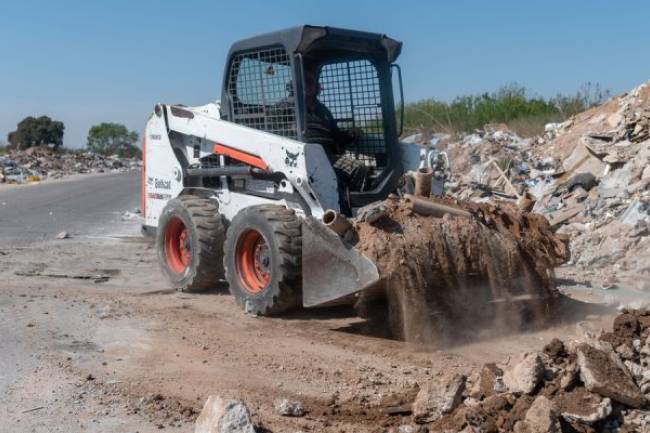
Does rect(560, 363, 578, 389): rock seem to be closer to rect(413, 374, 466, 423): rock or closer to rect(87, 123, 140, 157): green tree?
rect(413, 374, 466, 423): rock

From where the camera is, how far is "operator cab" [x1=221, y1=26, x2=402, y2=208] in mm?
7730

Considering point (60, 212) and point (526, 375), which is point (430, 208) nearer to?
point (526, 375)

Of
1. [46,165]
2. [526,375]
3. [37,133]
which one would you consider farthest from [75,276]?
[37,133]

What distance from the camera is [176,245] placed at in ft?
29.7

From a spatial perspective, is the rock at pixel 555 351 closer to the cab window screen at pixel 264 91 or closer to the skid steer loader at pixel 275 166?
the skid steer loader at pixel 275 166

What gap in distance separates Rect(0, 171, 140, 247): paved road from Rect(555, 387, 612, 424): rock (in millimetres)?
9318

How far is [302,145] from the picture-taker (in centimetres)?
714

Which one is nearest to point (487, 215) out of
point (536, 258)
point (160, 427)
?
point (536, 258)

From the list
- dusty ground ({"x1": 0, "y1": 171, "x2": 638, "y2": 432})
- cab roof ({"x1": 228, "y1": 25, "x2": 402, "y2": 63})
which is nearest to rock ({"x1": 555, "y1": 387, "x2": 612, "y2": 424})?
dusty ground ({"x1": 0, "y1": 171, "x2": 638, "y2": 432})

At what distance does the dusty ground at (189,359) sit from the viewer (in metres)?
4.74

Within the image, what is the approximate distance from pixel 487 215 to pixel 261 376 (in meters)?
2.55

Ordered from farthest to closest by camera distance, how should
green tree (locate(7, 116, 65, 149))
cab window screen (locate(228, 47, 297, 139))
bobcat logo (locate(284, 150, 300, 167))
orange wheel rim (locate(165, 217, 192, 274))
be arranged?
green tree (locate(7, 116, 65, 149)), orange wheel rim (locate(165, 217, 192, 274)), cab window screen (locate(228, 47, 297, 139)), bobcat logo (locate(284, 150, 300, 167))

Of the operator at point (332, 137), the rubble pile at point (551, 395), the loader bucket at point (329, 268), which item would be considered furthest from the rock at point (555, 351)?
the operator at point (332, 137)

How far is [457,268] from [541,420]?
2.70 m
